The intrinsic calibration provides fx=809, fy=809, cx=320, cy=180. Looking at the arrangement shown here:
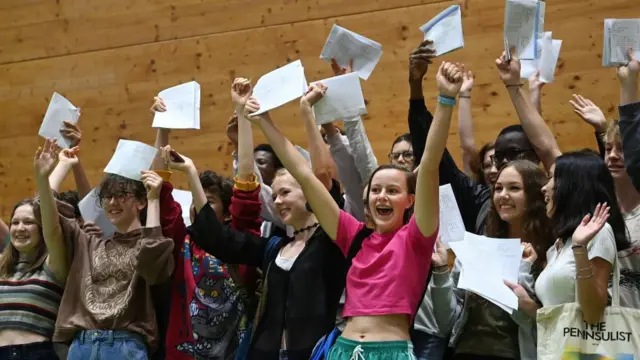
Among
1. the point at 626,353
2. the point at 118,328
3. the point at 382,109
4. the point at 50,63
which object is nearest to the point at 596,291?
the point at 626,353

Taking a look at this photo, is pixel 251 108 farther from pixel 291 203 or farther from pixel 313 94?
pixel 291 203

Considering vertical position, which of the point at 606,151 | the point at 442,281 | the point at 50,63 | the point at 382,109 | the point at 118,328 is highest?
the point at 50,63

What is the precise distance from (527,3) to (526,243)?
0.79 m

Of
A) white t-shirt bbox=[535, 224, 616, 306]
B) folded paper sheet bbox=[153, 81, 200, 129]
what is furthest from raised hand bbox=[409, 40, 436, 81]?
folded paper sheet bbox=[153, 81, 200, 129]

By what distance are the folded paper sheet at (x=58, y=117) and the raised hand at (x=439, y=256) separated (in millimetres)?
1909

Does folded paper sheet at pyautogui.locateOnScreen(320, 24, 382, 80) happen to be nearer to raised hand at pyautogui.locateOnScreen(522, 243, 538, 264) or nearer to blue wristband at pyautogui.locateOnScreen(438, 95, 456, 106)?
blue wristband at pyautogui.locateOnScreen(438, 95, 456, 106)

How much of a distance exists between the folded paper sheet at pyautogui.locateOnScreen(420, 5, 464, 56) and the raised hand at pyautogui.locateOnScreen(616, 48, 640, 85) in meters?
0.53

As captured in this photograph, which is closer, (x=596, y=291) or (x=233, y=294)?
(x=596, y=291)

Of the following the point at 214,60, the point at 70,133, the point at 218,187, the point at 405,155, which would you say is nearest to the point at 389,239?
the point at 405,155

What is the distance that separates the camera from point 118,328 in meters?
2.95

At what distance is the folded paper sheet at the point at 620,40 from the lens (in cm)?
272

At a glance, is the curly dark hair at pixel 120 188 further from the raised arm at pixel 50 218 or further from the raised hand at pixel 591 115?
the raised hand at pixel 591 115

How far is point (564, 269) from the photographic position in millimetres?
2258

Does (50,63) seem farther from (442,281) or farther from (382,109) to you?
(442,281)
